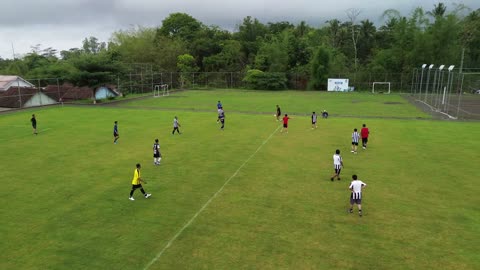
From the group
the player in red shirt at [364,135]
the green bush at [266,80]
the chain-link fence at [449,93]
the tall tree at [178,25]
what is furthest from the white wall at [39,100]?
the tall tree at [178,25]

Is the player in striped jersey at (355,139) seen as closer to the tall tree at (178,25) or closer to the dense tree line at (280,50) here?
the dense tree line at (280,50)

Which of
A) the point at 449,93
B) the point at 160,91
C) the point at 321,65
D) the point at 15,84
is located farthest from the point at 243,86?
the point at 15,84

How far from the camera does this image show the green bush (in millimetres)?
71938

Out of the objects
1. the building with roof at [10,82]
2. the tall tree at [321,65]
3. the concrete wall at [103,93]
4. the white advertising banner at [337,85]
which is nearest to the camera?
the building with roof at [10,82]

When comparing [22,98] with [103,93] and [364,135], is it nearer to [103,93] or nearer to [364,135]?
[103,93]

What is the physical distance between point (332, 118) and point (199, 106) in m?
17.5

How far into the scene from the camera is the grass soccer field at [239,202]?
33.0ft

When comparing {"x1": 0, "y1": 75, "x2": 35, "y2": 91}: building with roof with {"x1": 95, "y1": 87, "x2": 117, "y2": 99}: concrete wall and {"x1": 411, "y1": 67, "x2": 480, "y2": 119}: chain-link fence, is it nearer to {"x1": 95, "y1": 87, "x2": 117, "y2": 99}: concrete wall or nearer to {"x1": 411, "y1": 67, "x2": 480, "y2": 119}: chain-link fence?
{"x1": 95, "y1": 87, "x2": 117, "y2": 99}: concrete wall

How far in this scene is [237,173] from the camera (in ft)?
57.0

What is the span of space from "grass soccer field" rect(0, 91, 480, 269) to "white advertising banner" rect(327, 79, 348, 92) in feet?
133

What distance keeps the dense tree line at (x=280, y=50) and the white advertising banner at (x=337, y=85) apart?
6.92 ft

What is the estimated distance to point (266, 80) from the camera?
7206 centimetres

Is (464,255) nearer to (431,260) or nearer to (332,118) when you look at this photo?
(431,260)

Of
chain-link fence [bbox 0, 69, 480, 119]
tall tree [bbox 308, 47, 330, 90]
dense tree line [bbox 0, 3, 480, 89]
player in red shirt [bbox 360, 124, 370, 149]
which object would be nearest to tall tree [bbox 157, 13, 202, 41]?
dense tree line [bbox 0, 3, 480, 89]
